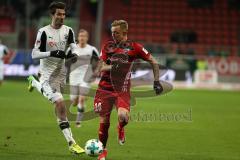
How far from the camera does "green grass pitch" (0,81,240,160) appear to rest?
10266 millimetres

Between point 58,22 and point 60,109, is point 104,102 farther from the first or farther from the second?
point 58,22

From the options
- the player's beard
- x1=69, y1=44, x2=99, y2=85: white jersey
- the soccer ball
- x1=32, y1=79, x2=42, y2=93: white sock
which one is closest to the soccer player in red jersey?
the soccer ball

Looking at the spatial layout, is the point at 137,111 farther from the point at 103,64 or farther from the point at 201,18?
the point at 201,18

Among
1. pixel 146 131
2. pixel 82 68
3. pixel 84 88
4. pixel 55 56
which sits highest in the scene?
pixel 55 56

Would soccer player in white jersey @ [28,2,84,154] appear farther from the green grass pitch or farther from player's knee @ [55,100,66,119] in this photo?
A: the green grass pitch

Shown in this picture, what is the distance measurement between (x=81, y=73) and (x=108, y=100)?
656 centimetres

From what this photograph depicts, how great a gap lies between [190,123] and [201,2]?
76.5ft

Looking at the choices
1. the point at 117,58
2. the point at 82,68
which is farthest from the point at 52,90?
the point at 82,68

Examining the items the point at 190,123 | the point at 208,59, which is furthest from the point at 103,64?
the point at 208,59

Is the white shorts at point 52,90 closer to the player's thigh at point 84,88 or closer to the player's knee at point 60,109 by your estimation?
the player's knee at point 60,109

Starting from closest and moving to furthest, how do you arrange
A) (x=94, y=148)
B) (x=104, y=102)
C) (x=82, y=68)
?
(x=94, y=148) → (x=104, y=102) → (x=82, y=68)

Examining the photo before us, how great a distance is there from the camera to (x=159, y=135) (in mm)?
13133

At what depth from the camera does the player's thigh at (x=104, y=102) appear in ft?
31.4

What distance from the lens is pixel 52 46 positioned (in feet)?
34.2
